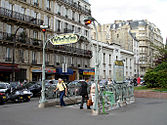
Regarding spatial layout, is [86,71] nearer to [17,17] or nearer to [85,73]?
[85,73]

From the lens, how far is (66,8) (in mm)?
43062

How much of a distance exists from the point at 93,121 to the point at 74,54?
33514 mm

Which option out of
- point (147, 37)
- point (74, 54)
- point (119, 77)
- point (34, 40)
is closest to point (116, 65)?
point (119, 77)

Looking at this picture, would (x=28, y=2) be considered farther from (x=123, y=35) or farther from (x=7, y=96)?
(x=123, y=35)

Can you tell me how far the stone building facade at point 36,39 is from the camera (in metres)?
30.9

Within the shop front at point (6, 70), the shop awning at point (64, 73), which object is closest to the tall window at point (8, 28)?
the shop front at point (6, 70)

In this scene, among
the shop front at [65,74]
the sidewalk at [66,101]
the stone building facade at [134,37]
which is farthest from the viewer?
the stone building facade at [134,37]

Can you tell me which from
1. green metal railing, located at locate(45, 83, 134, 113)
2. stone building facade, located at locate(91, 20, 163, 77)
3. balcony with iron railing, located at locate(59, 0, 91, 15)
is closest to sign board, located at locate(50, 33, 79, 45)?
green metal railing, located at locate(45, 83, 134, 113)

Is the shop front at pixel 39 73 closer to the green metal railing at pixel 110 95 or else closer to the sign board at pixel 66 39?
the green metal railing at pixel 110 95

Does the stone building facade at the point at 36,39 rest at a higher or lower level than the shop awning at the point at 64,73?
higher

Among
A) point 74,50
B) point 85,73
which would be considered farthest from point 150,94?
point 85,73

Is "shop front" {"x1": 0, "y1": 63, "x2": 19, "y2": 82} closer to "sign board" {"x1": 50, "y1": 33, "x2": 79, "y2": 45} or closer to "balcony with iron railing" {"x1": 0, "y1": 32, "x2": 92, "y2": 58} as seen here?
"balcony with iron railing" {"x1": 0, "y1": 32, "x2": 92, "y2": 58}

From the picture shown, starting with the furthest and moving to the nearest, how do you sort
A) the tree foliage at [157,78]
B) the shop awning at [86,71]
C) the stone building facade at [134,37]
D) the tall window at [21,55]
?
the stone building facade at [134,37] → the shop awning at [86,71] → the tall window at [21,55] → the tree foliage at [157,78]

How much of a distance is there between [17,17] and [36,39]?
4.28 metres
